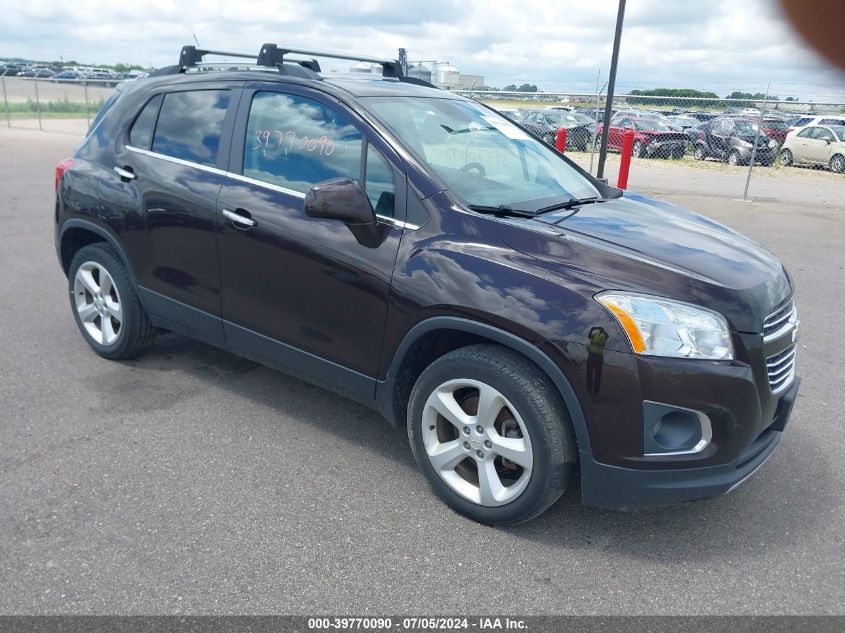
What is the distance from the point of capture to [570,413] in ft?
9.32

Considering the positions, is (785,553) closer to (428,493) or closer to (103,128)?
(428,493)

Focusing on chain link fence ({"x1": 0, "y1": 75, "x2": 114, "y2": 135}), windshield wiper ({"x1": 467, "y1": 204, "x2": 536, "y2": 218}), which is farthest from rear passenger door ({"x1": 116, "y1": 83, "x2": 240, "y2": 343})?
chain link fence ({"x1": 0, "y1": 75, "x2": 114, "y2": 135})

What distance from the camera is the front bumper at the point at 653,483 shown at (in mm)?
2793

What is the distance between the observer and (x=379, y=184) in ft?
11.2

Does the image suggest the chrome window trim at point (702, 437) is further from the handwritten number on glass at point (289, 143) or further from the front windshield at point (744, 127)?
the front windshield at point (744, 127)

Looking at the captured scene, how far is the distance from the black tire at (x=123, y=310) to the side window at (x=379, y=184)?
6.02ft

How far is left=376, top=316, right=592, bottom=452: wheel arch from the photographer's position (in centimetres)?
282

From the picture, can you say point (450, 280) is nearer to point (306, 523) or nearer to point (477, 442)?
point (477, 442)

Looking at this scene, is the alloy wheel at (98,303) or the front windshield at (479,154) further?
the alloy wheel at (98,303)

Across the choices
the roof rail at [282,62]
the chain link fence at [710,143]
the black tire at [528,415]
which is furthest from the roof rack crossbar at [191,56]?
the chain link fence at [710,143]

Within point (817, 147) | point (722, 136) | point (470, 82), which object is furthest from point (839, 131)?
point (470, 82)

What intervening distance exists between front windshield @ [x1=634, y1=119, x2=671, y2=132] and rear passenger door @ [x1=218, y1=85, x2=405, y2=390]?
2106cm

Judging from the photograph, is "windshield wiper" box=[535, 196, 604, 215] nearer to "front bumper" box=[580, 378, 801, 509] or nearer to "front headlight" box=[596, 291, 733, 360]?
"front headlight" box=[596, 291, 733, 360]

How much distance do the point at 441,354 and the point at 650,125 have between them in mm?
21867
